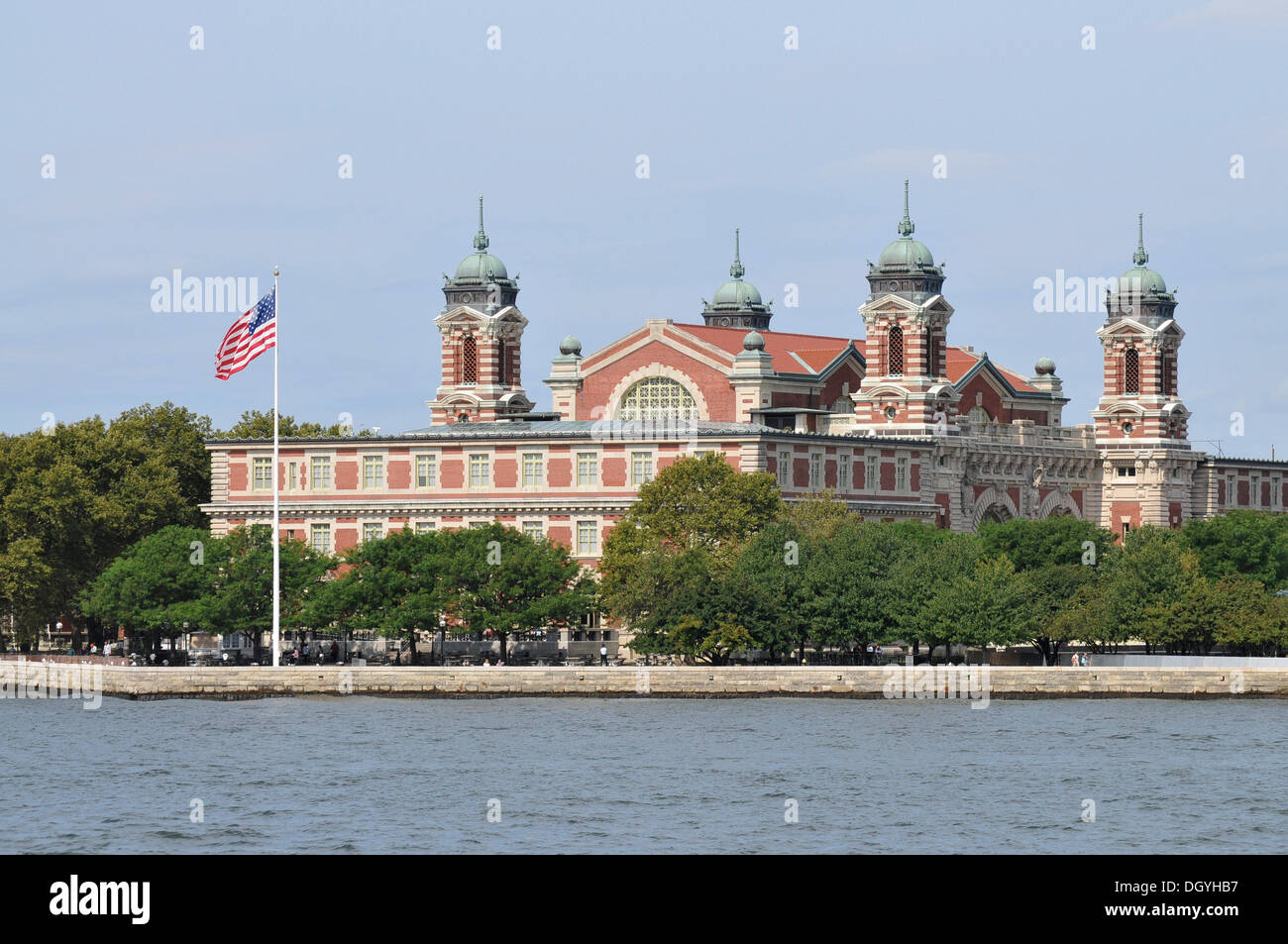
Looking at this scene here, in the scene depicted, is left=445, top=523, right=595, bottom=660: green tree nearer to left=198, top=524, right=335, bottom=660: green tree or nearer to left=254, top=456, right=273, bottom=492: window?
left=198, top=524, right=335, bottom=660: green tree

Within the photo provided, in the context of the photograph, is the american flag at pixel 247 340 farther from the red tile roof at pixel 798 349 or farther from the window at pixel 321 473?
the red tile roof at pixel 798 349

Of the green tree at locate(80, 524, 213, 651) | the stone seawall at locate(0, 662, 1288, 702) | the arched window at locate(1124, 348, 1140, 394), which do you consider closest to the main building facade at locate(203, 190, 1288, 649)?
the arched window at locate(1124, 348, 1140, 394)

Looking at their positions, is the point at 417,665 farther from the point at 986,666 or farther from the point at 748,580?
the point at 986,666

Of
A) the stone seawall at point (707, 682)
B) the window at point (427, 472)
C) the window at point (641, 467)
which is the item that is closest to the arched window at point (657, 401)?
the window at point (641, 467)

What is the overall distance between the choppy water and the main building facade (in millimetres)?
A: 26749

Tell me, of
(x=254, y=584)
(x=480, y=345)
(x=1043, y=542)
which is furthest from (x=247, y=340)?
(x=480, y=345)

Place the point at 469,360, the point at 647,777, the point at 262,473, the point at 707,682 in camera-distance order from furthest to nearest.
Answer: the point at 469,360 → the point at 262,473 → the point at 707,682 → the point at 647,777

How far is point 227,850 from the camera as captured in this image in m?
50.9

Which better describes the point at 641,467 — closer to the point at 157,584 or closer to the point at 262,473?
the point at 262,473

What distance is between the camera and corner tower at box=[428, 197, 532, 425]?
444ft

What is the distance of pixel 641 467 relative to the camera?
114 m

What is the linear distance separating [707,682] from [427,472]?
2943 centimetres

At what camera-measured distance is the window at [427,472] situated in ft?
384
